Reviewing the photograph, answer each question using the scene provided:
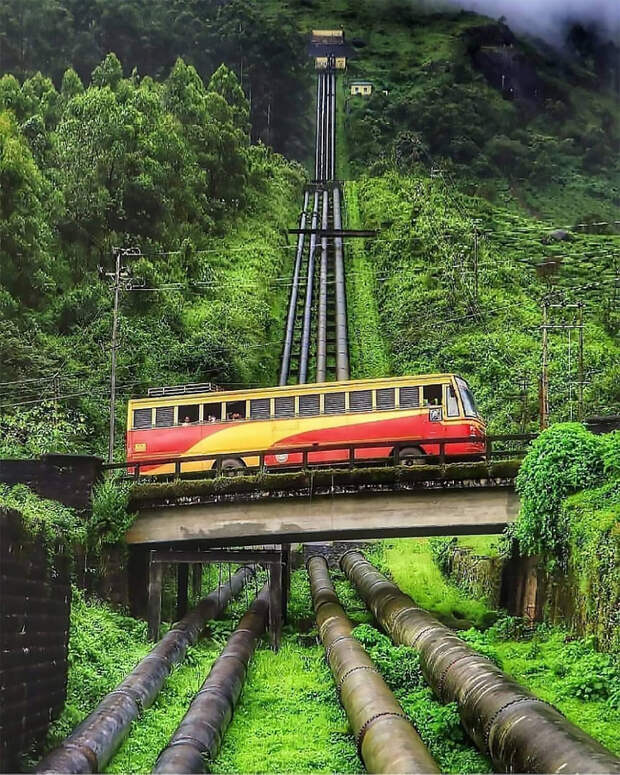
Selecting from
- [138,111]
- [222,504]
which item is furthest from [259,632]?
[138,111]

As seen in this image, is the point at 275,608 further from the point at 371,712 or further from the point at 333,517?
the point at 371,712

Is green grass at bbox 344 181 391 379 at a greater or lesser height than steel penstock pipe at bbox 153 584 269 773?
greater

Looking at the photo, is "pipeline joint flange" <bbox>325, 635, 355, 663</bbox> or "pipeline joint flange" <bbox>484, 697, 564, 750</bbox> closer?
"pipeline joint flange" <bbox>484, 697, 564, 750</bbox>

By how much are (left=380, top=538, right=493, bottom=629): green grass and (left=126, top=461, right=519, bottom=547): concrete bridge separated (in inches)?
55.1

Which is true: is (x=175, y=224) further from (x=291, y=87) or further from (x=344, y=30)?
(x=344, y=30)

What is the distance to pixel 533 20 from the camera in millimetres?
14633

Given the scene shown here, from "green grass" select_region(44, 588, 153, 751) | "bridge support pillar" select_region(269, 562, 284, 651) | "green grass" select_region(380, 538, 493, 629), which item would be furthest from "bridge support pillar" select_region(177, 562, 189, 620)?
"green grass" select_region(380, 538, 493, 629)

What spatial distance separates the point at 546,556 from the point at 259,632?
177 inches

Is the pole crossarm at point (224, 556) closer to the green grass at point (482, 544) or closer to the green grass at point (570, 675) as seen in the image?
the green grass at point (570, 675)

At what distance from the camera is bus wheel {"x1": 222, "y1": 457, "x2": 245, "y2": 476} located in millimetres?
16312

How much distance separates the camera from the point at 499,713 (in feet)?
23.9

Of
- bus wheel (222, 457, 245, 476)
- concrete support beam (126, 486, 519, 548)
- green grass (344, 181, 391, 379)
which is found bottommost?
concrete support beam (126, 486, 519, 548)

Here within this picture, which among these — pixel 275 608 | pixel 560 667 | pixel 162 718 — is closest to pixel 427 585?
pixel 275 608

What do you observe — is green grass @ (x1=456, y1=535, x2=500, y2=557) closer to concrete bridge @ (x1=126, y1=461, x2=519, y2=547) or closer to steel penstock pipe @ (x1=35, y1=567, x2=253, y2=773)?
concrete bridge @ (x1=126, y1=461, x2=519, y2=547)
